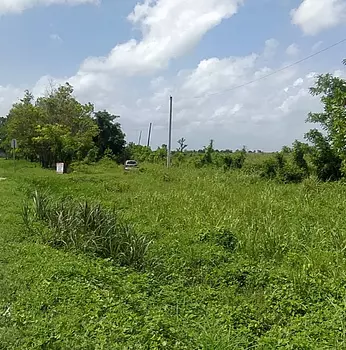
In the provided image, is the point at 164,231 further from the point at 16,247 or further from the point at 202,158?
the point at 202,158

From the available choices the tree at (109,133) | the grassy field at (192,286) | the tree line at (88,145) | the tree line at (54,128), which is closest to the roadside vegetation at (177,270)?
the grassy field at (192,286)

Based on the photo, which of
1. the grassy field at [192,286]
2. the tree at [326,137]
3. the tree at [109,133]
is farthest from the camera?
the tree at [109,133]

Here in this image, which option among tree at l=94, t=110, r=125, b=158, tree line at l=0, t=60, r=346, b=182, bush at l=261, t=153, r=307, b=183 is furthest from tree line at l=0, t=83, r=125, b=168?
bush at l=261, t=153, r=307, b=183

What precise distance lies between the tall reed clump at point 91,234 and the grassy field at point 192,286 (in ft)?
0.60

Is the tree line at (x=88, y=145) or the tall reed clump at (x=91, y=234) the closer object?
the tall reed clump at (x=91, y=234)

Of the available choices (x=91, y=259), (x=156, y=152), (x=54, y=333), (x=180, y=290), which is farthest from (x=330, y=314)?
(x=156, y=152)

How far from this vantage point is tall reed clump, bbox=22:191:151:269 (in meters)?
6.04

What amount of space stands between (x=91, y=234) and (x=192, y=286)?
6.65 ft

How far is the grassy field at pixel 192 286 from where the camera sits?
10.9 feet

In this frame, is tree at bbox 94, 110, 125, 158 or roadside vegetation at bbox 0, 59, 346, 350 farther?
tree at bbox 94, 110, 125, 158

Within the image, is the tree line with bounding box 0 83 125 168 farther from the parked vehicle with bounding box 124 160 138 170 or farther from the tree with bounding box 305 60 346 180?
the tree with bounding box 305 60 346 180

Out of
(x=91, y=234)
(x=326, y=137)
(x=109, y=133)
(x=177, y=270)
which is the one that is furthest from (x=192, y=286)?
(x=109, y=133)

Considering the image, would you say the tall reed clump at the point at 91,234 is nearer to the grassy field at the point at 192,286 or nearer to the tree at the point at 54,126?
the grassy field at the point at 192,286

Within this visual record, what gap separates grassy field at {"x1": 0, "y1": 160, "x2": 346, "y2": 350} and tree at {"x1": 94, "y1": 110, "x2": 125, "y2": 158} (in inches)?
1180
